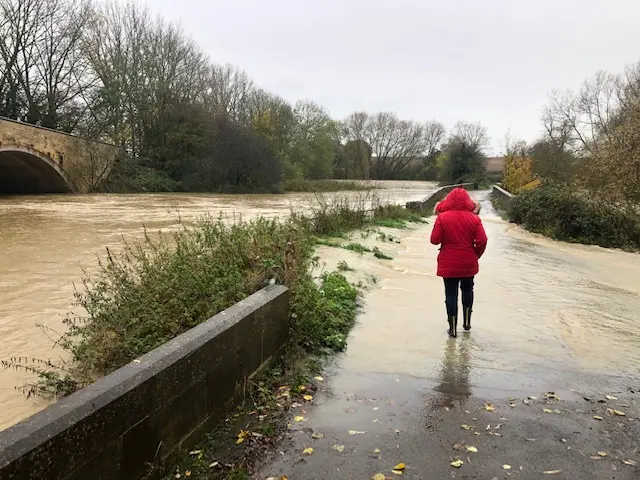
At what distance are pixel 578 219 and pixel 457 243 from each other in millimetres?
12994

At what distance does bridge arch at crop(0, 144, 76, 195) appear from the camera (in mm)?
26578

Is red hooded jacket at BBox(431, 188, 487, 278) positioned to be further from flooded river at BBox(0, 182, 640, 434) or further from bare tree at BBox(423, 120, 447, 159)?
bare tree at BBox(423, 120, 447, 159)

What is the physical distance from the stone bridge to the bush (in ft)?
78.1

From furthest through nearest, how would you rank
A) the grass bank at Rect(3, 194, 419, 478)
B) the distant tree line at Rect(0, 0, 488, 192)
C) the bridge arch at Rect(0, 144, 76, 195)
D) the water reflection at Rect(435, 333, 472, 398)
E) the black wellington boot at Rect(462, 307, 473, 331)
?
the distant tree line at Rect(0, 0, 488, 192) < the bridge arch at Rect(0, 144, 76, 195) < the black wellington boot at Rect(462, 307, 473, 331) < the water reflection at Rect(435, 333, 472, 398) < the grass bank at Rect(3, 194, 419, 478)

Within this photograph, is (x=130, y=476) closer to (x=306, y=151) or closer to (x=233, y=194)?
(x=233, y=194)

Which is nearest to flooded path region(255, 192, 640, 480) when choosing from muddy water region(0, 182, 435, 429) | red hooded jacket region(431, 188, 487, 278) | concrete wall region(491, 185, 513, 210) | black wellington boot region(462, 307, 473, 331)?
black wellington boot region(462, 307, 473, 331)

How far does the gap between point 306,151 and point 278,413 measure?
5732cm

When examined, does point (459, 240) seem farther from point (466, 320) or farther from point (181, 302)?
point (181, 302)

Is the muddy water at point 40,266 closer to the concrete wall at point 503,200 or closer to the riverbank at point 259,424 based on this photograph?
the riverbank at point 259,424

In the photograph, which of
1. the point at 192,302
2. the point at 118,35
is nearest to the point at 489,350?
the point at 192,302

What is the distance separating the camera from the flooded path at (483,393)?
301cm

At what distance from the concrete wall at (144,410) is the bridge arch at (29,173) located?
25.9 metres

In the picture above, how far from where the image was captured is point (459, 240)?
18.2ft

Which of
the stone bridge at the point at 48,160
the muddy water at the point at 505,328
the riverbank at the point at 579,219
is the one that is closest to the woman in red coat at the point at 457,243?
the muddy water at the point at 505,328
